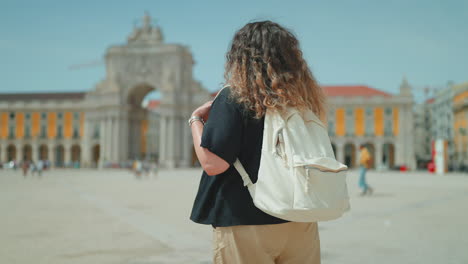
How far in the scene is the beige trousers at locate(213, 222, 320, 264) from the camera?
1.91 m

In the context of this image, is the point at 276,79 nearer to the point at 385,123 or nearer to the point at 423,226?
the point at 423,226

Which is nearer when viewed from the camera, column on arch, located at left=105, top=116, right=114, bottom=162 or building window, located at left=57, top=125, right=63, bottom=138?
column on arch, located at left=105, top=116, right=114, bottom=162

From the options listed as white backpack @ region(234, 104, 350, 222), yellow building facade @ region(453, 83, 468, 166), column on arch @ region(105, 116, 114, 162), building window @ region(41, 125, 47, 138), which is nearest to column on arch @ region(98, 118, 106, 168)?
column on arch @ region(105, 116, 114, 162)

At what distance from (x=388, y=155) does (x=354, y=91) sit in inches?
408

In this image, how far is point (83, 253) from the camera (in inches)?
195

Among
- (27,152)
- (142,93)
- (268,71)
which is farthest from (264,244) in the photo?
(27,152)

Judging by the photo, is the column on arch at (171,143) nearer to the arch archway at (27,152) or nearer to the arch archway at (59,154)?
the arch archway at (59,154)

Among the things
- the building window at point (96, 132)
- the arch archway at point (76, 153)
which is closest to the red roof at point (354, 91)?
the building window at point (96, 132)

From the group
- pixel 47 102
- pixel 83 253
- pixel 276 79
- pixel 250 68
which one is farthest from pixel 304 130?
pixel 47 102

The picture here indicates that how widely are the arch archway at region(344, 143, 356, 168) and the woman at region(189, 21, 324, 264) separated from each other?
59545 millimetres

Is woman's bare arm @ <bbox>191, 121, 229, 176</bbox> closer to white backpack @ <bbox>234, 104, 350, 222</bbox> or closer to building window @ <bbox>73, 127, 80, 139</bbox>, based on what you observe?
white backpack @ <bbox>234, 104, 350, 222</bbox>

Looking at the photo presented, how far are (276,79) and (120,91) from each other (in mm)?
55740

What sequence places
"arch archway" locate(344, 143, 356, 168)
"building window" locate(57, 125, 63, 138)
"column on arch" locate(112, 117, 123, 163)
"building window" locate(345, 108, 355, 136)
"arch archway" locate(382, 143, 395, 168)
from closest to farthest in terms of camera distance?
1. "column on arch" locate(112, 117, 123, 163)
2. "building window" locate(345, 108, 355, 136)
3. "arch archway" locate(382, 143, 395, 168)
4. "arch archway" locate(344, 143, 356, 168)
5. "building window" locate(57, 125, 63, 138)

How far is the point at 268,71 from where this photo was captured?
1996 mm
